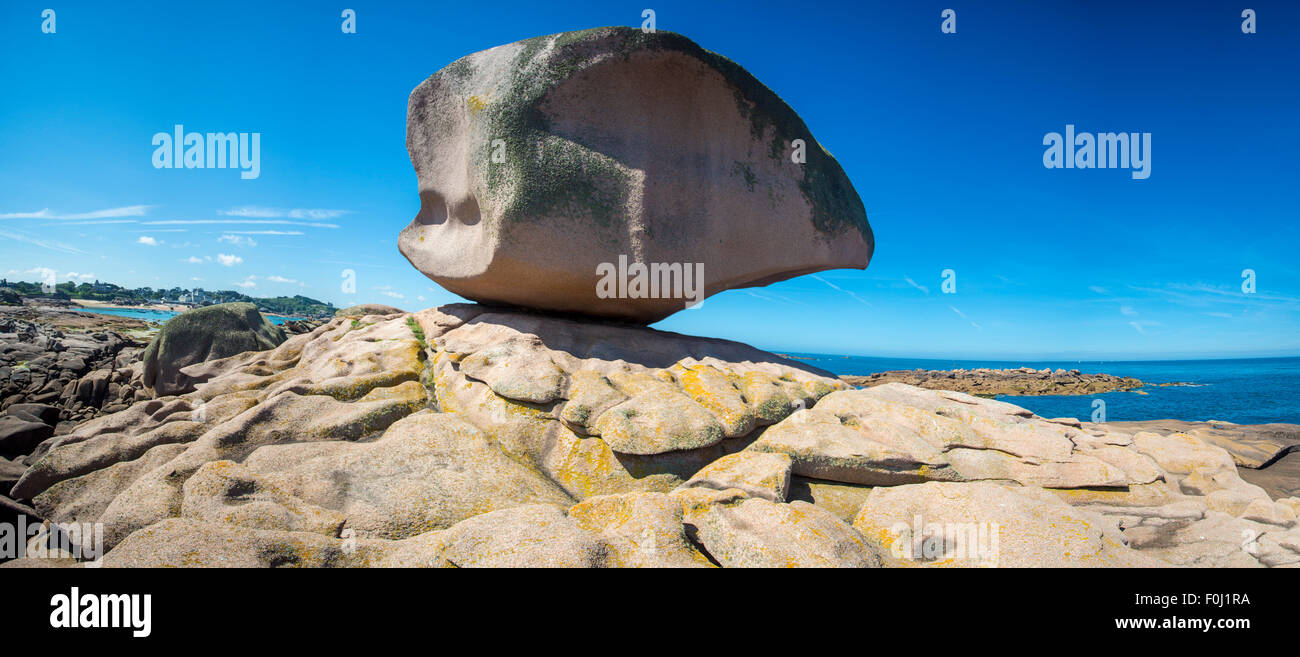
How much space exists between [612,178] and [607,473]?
4.16 meters

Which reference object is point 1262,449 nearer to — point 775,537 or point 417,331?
point 775,537

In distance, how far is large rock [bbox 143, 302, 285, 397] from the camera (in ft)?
39.8

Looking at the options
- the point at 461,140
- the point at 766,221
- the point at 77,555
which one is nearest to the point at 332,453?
the point at 77,555

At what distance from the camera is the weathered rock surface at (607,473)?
3.23m

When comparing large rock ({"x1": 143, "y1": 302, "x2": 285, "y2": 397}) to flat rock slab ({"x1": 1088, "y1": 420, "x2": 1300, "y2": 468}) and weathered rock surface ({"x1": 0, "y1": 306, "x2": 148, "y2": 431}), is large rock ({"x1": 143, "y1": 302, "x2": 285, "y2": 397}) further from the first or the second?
flat rock slab ({"x1": 1088, "y1": 420, "x2": 1300, "y2": 468})

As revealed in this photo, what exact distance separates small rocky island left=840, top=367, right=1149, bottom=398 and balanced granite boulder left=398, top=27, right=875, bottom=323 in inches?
744

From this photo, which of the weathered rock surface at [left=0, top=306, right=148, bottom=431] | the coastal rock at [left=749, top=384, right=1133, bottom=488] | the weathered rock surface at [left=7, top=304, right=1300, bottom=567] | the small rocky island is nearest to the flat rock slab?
the weathered rock surface at [left=7, top=304, right=1300, bottom=567]

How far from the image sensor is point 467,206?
25.8 ft

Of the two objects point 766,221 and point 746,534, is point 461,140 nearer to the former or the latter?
point 766,221

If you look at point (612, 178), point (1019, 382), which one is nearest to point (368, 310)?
point (612, 178)

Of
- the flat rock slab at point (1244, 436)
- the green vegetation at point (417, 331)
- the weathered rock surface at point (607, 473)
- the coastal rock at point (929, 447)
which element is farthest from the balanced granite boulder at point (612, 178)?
the flat rock slab at point (1244, 436)

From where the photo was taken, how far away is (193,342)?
40.8 ft

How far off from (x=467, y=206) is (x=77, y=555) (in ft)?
18.7
